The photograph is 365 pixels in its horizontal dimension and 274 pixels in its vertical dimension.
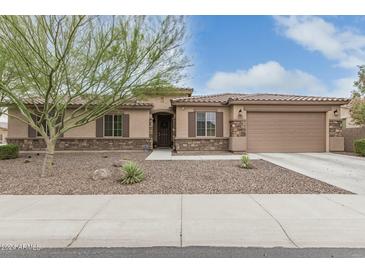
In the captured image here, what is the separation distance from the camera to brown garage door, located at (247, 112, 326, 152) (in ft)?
51.3

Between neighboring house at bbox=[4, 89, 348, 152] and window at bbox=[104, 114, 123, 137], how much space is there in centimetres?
12

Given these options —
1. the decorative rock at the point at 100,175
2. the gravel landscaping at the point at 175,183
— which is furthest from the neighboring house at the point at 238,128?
the decorative rock at the point at 100,175

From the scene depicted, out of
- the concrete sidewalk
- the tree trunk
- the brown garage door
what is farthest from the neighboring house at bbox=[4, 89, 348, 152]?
the concrete sidewalk

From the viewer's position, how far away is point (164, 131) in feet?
67.5

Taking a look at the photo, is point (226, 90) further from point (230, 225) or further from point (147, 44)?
point (230, 225)

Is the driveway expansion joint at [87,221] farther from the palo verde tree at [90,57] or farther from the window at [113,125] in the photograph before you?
the window at [113,125]

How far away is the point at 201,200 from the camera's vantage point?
5.59 metres

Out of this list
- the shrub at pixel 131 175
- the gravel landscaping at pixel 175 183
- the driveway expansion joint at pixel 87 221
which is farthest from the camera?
the shrub at pixel 131 175

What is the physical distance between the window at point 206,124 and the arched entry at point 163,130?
4.88 m

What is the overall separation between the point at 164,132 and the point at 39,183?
45.2 ft

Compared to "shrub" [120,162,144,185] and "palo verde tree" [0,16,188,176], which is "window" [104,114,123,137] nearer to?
"palo verde tree" [0,16,188,176]

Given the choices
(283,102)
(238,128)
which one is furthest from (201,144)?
(283,102)

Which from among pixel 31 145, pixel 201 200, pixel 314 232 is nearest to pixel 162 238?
pixel 201 200

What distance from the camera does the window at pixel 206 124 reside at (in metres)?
16.0
